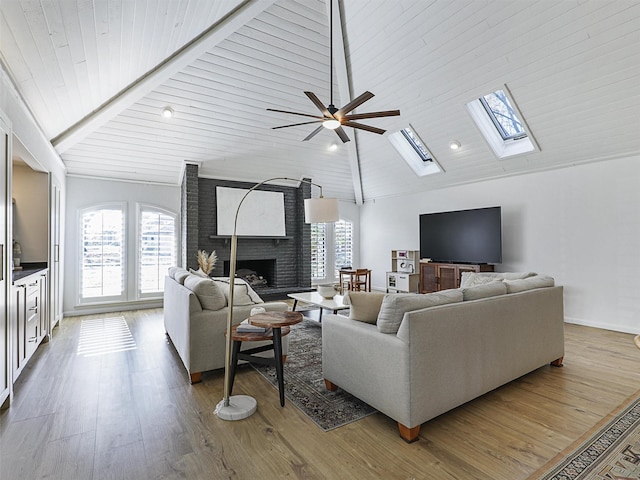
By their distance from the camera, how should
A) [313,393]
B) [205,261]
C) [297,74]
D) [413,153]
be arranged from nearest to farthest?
[313,393] → [297,74] → [205,261] → [413,153]

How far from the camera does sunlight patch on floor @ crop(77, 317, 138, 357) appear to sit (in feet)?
13.2

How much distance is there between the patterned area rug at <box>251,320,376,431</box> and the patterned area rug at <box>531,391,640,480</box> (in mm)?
1140

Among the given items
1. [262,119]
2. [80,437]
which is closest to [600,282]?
[262,119]

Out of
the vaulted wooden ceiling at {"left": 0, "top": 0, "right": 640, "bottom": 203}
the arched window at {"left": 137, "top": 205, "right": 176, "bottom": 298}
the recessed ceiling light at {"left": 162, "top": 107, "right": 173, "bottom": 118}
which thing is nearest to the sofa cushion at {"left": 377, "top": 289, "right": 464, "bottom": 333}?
the vaulted wooden ceiling at {"left": 0, "top": 0, "right": 640, "bottom": 203}

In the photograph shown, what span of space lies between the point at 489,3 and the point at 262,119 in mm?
3617

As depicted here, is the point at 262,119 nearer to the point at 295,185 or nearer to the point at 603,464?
the point at 295,185

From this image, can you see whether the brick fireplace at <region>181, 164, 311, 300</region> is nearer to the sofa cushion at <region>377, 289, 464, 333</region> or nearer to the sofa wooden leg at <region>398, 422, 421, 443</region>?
the sofa cushion at <region>377, 289, 464, 333</region>

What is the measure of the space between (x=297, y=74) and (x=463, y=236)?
13.3 feet

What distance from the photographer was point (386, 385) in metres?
2.25

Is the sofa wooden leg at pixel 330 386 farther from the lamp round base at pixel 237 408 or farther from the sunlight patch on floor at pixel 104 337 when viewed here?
the sunlight patch on floor at pixel 104 337

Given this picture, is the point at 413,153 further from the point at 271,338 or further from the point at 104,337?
the point at 104,337

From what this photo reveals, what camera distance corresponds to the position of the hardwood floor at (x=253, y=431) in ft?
6.19

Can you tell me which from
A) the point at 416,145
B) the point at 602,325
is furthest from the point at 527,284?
the point at 416,145

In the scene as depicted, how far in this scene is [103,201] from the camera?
6.18m
